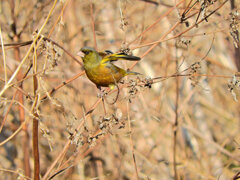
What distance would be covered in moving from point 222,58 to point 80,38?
322cm

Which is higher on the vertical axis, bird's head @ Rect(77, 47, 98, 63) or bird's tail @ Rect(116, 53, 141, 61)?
bird's head @ Rect(77, 47, 98, 63)

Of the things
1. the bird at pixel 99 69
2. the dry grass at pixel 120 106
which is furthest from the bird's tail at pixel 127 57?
the dry grass at pixel 120 106

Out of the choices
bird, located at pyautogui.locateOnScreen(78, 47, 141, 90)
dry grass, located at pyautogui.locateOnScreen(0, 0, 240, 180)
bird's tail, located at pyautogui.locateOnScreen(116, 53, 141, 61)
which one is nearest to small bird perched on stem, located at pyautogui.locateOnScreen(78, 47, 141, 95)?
bird, located at pyautogui.locateOnScreen(78, 47, 141, 90)

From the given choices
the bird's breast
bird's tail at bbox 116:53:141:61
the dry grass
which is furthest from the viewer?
the dry grass

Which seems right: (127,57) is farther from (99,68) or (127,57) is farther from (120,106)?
(120,106)

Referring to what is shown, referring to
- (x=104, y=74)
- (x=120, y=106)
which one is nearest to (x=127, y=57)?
(x=104, y=74)

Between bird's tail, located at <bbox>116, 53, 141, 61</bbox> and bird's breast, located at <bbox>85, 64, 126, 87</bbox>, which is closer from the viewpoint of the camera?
bird's tail, located at <bbox>116, 53, 141, 61</bbox>

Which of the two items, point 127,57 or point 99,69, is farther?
point 99,69

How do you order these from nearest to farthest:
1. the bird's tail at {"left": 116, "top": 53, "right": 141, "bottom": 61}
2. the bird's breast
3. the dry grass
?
the bird's tail at {"left": 116, "top": 53, "right": 141, "bottom": 61} → the bird's breast → the dry grass

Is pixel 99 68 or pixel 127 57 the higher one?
pixel 99 68

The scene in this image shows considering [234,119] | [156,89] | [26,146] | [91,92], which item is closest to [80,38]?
[91,92]

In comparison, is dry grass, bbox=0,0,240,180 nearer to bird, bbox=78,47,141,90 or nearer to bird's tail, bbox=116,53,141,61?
bird, bbox=78,47,141,90

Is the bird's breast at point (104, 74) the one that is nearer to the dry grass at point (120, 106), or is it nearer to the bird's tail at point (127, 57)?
the dry grass at point (120, 106)

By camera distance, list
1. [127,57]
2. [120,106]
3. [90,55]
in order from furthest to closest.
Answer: [120,106] < [90,55] < [127,57]
